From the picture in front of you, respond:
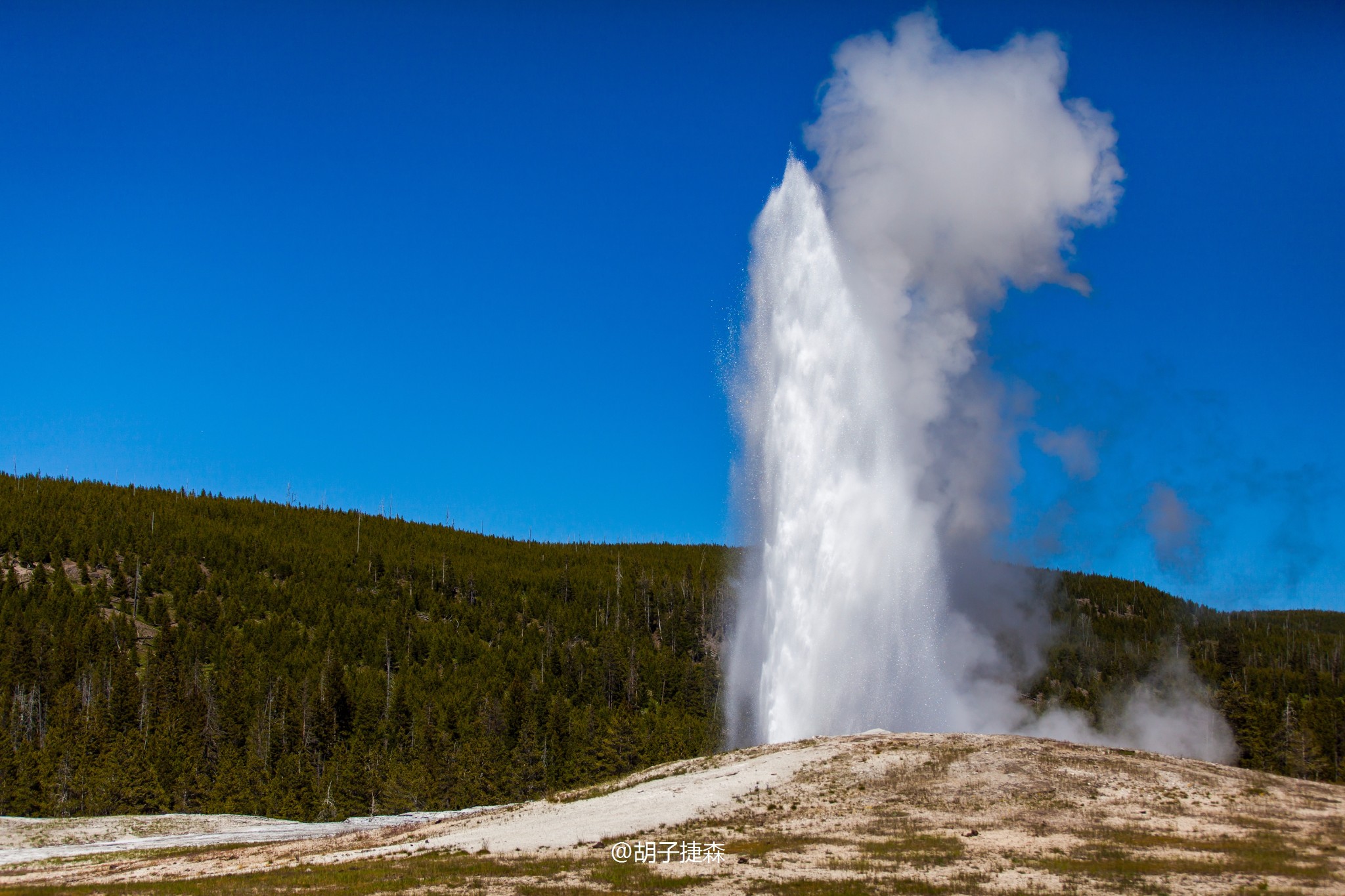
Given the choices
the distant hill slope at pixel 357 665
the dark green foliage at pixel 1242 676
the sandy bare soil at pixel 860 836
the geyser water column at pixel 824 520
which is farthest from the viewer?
the dark green foliage at pixel 1242 676

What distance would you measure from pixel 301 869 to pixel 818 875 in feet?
51.2

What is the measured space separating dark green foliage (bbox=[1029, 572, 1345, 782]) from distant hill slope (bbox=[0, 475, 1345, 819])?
434 mm

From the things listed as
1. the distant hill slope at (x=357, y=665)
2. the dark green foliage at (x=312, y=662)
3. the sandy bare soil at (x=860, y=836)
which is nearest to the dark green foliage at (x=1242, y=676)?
the distant hill slope at (x=357, y=665)

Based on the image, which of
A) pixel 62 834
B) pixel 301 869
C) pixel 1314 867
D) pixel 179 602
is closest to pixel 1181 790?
pixel 1314 867

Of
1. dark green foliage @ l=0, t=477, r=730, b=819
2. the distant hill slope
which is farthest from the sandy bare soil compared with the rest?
the distant hill slope

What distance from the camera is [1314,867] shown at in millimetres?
24672

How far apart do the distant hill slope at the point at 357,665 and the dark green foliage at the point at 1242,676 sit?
0.43 metres

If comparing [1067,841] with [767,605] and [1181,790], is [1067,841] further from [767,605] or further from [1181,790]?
[767,605]

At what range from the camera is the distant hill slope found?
80.2m

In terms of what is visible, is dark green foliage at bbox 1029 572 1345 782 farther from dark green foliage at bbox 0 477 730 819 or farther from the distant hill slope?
dark green foliage at bbox 0 477 730 819

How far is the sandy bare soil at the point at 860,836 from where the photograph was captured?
25.8 meters

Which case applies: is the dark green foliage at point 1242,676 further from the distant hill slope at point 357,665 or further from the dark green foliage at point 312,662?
the dark green foliage at point 312,662

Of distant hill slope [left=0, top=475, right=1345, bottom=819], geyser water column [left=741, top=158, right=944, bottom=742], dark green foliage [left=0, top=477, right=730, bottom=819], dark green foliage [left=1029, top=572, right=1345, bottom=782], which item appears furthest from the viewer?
dark green foliage [left=1029, top=572, right=1345, bottom=782]

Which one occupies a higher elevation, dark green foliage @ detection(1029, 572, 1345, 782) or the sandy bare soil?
dark green foliage @ detection(1029, 572, 1345, 782)
